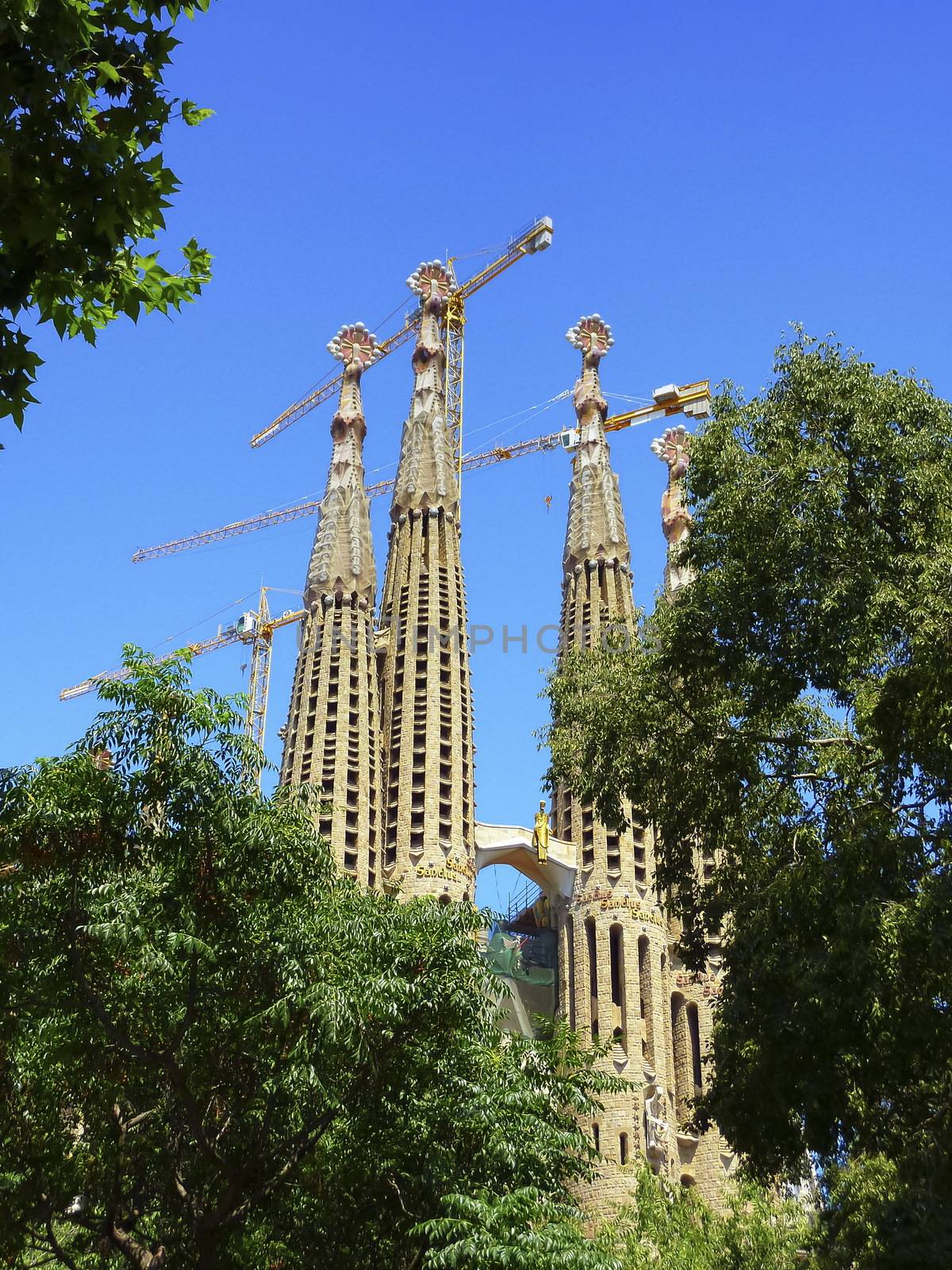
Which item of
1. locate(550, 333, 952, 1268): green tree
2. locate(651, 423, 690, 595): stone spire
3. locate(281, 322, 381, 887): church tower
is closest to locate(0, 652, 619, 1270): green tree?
locate(550, 333, 952, 1268): green tree

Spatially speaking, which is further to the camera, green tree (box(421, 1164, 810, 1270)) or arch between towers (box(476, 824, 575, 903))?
arch between towers (box(476, 824, 575, 903))

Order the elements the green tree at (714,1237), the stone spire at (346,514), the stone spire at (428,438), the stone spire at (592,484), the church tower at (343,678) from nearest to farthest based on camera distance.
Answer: the green tree at (714,1237) → the church tower at (343,678) → the stone spire at (346,514) → the stone spire at (428,438) → the stone spire at (592,484)

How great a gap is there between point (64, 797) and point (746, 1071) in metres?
7.24

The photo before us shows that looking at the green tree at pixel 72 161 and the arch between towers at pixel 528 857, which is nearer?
the green tree at pixel 72 161

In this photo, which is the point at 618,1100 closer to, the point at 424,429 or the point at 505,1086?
the point at 424,429

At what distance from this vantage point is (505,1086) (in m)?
14.1

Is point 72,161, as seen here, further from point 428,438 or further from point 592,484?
point 592,484

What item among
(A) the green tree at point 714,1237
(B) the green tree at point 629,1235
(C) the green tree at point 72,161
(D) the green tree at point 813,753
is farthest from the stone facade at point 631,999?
(C) the green tree at point 72,161

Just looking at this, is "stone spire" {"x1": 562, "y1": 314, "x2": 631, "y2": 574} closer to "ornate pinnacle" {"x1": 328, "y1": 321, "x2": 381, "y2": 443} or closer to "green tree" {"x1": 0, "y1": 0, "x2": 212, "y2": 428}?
"ornate pinnacle" {"x1": 328, "y1": 321, "x2": 381, "y2": 443}

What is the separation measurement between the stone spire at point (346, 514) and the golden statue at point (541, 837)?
9.27 m

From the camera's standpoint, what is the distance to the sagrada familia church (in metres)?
44.4

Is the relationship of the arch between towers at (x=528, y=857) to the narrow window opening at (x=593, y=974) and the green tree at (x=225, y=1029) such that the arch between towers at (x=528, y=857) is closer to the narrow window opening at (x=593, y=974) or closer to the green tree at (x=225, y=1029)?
the narrow window opening at (x=593, y=974)

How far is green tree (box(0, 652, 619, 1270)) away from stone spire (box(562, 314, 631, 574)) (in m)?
40.7

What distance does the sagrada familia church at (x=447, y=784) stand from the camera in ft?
146
